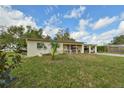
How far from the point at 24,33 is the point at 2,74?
67.7 ft

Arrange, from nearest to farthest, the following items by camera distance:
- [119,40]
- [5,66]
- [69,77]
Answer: [5,66] < [69,77] < [119,40]

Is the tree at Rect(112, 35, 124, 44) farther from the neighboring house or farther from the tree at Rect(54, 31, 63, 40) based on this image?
the tree at Rect(54, 31, 63, 40)

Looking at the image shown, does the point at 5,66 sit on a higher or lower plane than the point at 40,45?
lower

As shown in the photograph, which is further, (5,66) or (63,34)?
(63,34)

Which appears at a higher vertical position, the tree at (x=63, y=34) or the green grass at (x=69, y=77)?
the tree at (x=63, y=34)

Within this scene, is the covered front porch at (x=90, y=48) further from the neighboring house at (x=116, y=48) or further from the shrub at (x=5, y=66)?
the shrub at (x=5, y=66)

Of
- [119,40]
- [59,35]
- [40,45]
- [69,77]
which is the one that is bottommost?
[69,77]

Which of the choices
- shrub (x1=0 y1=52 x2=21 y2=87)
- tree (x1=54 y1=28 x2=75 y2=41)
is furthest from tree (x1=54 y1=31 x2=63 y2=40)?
shrub (x1=0 y1=52 x2=21 y2=87)

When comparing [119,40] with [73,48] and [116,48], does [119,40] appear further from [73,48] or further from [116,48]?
[73,48]

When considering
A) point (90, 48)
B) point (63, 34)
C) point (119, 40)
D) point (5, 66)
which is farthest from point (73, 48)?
point (119, 40)

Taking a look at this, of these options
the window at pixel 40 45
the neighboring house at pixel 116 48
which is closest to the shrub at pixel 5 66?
the window at pixel 40 45

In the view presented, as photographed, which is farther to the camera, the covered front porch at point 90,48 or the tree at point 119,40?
the tree at point 119,40

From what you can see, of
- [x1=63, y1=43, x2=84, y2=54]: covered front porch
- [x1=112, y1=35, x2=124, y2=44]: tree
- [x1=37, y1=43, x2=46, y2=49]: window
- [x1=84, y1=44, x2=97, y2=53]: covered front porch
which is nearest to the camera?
[x1=37, y1=43, x2=46, y2=49]: window
